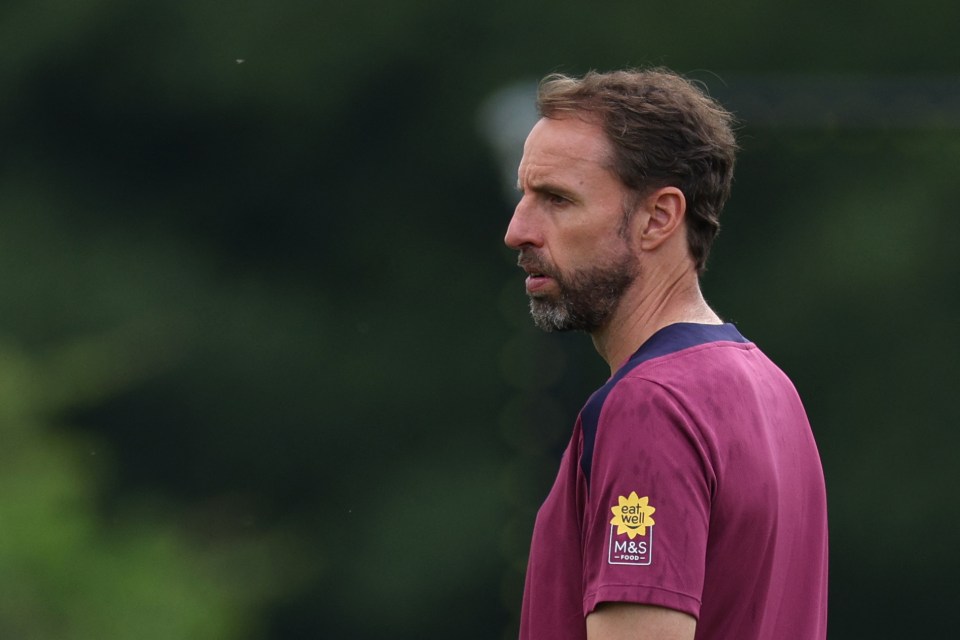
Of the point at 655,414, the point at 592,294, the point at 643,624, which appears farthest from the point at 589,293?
the point at 643,624

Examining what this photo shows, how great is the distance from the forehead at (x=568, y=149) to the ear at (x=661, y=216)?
0.09 meters

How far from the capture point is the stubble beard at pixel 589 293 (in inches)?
88.1

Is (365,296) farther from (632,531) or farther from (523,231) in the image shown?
(632,531)

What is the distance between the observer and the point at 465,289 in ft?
34.8

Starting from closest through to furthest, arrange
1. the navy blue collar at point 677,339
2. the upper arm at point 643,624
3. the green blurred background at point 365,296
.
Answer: the upper arm at point 643,624, the navy blue collar at point 677,339, the green blurred background at point 365,296

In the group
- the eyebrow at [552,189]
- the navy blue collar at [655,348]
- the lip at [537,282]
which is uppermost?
the eyebrow at [552,189]

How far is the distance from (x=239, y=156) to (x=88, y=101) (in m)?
1.14

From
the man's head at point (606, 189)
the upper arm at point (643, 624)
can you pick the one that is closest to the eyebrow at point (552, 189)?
the man's head at point (606, 189)

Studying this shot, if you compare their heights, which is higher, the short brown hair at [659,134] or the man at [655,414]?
the short brown hair at [659,134]

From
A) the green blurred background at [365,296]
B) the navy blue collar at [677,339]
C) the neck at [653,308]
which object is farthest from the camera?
the green blurred background at [365,296]

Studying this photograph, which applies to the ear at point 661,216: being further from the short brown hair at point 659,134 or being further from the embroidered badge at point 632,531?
the embroidered badge at point 632,531

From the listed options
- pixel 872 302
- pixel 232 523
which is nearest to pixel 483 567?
pixel 232 523

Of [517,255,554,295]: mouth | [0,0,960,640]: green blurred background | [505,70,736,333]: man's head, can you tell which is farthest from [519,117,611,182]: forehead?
[0,0,960,640]: green blurred background

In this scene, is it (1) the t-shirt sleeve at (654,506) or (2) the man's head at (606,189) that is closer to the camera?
(1) the t-shirt sleeve at (654,506)
